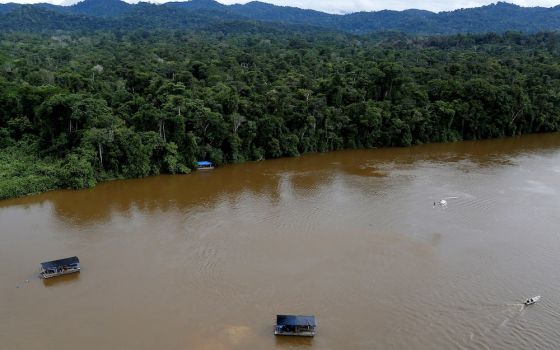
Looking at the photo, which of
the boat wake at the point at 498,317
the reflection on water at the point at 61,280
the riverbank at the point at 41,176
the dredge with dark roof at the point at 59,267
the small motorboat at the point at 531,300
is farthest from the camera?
the riverbank at the point at 41,176

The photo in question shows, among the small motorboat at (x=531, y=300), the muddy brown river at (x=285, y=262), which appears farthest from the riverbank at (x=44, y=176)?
the small motorboat at (x=531, y=300)

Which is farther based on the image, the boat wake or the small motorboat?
the small motorboat

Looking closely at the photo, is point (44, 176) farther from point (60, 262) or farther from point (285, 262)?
point (285, 262)

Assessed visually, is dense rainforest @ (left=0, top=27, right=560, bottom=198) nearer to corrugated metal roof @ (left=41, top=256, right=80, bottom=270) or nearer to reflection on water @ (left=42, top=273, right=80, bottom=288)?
corrugated metal roof @ (left=41, top=256, right=80, bottom=270)

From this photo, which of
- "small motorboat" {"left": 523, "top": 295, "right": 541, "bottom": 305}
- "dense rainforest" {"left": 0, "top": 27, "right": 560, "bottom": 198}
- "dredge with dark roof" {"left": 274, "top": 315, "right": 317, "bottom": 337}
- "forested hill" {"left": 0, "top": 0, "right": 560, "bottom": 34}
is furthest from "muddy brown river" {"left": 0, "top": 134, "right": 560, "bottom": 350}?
"forested hill" {"left": 0, "top": 0, "right": 560, "bottom": 34}

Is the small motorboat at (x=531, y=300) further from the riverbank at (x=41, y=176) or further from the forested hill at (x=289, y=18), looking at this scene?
the forested hill at (x=289, y=18)

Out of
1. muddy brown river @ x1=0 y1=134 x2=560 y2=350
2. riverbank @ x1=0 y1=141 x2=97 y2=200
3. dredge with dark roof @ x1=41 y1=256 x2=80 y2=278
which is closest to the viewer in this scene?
muddy brown river @ x1=0 y1=134 x2=560 y2=350

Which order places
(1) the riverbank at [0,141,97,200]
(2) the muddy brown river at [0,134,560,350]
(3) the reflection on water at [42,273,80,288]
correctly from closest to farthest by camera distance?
(2) the muddy brown river at [0,134,560,350]
(3) the reflection on water at [42,273,80,288]
(1) the riverbank at [0,141,97,200]
